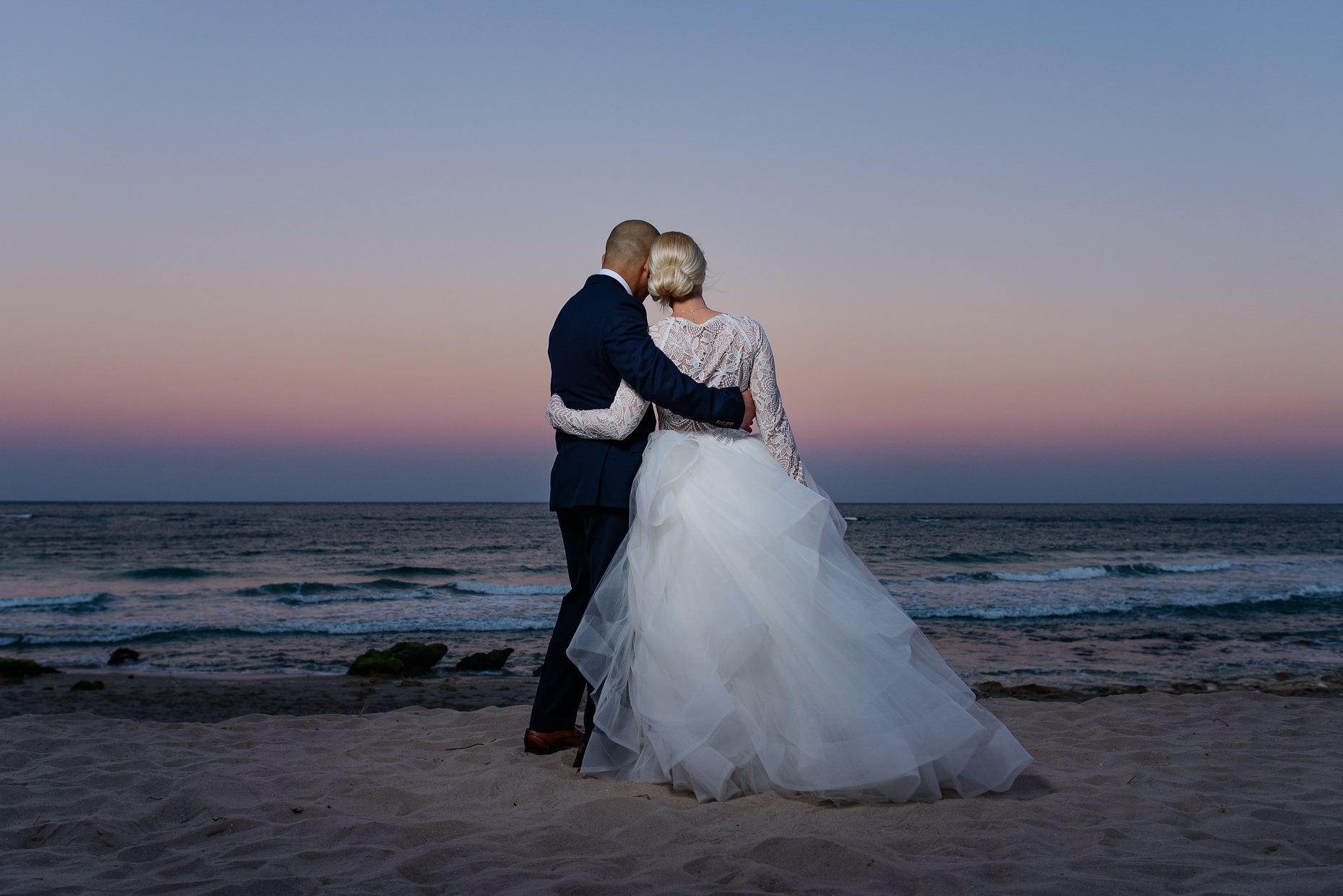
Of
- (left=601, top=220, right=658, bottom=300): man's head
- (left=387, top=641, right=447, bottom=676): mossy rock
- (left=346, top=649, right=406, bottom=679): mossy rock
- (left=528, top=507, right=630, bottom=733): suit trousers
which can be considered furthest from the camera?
(left=387, top=641, right=447, bottom=676): mossy rock

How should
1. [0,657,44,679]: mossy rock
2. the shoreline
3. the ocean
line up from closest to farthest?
the shoreline, [0,657,44,679]: mossy rock, the ocean

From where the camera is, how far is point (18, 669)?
24.0ft

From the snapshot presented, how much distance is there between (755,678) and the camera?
2.81 metres

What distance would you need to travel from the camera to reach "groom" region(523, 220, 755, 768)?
3.15m

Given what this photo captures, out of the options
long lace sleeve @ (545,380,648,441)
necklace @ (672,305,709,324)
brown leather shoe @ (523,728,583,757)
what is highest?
necklace @ (672,305,709,324)

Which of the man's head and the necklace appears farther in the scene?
the man's head

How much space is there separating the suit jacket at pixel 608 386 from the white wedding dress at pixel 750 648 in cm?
12

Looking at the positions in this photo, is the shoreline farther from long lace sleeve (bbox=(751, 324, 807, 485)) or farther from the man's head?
the man's head

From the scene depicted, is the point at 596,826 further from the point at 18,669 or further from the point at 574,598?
the point at 18,669

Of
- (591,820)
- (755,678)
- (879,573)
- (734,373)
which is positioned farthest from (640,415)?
(879,573)

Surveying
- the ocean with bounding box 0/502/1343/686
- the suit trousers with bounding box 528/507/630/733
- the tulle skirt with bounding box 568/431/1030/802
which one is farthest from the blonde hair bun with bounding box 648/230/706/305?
the ocean with bounding box 0/502/1343/686

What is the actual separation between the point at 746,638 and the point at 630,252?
5.71ft

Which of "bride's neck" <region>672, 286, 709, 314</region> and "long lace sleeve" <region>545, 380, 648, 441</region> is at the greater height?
"bride's neck" <region>672, 286, 709, 314</region>

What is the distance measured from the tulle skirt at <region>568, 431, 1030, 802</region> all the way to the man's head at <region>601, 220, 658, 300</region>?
0.80 meters
